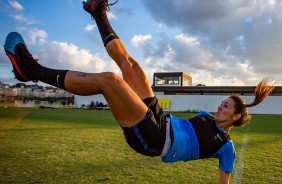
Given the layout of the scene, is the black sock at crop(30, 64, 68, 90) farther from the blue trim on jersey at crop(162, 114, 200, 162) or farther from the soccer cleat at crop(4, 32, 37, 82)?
the blue trim on jersey at crop(162, 114, 200, 162)

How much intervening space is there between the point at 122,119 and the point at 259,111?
36550 millimetres

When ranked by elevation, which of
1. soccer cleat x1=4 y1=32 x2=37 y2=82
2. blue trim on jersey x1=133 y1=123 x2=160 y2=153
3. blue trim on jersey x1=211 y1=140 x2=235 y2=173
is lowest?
blue trim on jersey x1=211 y1=140 x2=235 y2=173

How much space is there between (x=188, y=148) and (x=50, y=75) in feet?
6.61

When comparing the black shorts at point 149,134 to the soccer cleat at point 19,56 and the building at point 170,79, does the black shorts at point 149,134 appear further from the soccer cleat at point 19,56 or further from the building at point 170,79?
the building at point 170,79

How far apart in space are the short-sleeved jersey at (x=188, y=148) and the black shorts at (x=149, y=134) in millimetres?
171

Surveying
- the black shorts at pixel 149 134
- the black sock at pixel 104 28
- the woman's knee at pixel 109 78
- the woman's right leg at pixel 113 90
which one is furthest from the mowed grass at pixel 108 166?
the black sock at pixel 104 28

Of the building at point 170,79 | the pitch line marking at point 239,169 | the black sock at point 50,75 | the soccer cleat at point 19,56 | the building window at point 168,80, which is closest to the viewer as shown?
the black sock at point 50,75

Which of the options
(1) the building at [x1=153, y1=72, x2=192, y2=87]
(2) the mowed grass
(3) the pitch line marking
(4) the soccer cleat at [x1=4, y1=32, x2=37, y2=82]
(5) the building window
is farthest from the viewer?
(5) the building window

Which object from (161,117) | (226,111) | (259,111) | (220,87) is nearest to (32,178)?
(161,117)

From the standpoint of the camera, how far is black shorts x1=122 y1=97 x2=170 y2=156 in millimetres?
3496

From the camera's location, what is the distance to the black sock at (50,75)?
11.3ft

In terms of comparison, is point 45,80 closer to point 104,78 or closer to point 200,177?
→ point 104,78

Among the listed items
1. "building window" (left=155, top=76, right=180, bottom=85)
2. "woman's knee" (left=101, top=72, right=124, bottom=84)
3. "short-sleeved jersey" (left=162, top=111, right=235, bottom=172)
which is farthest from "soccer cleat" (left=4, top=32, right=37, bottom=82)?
"building window" (left=155, top=76, right=180, bottom=85)

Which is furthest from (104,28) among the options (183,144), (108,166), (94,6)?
(108,166)
